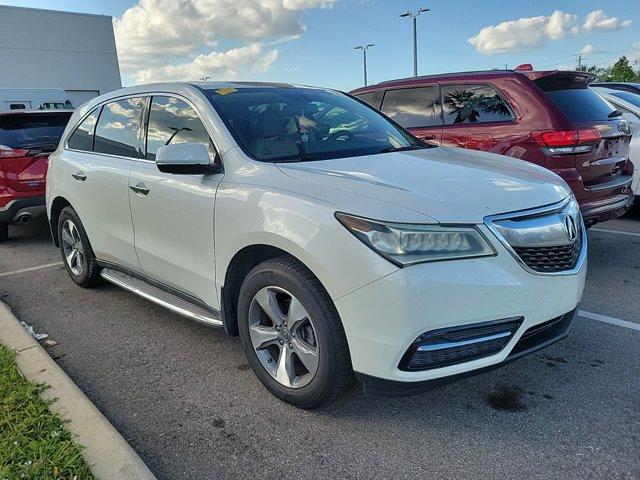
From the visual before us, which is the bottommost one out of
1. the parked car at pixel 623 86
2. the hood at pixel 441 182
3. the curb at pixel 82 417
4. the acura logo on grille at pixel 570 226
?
the curb at pixel 82 417

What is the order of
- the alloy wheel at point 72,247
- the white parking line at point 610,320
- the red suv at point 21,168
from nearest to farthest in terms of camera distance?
the white parking line at point 610,320 → the alloy wheel at point 72,247 → the red suv at point 21,168

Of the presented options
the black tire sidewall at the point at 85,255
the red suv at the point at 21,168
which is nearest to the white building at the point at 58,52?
the red suv at the point at 21,168

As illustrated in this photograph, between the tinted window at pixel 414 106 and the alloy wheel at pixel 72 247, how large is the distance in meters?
3.42

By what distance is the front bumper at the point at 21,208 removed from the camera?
20.8 ft

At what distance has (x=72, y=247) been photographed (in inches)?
190

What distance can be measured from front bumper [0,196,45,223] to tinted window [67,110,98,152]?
81.4 inches

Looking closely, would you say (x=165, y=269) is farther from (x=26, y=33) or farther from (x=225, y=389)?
(x=26, y=33)

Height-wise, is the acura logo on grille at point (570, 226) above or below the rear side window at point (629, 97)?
below

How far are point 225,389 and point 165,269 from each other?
931mm

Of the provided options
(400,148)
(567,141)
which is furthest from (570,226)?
(567,141)

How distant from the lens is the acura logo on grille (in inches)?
102

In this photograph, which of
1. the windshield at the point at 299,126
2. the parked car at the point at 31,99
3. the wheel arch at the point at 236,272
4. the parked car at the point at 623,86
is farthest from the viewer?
the parked car at the point at 31,99

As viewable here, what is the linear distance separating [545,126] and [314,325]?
9.94 feet

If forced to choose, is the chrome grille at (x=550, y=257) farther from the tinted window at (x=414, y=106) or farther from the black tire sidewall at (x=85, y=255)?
the black tire sidewall at (x=85, y=255)
